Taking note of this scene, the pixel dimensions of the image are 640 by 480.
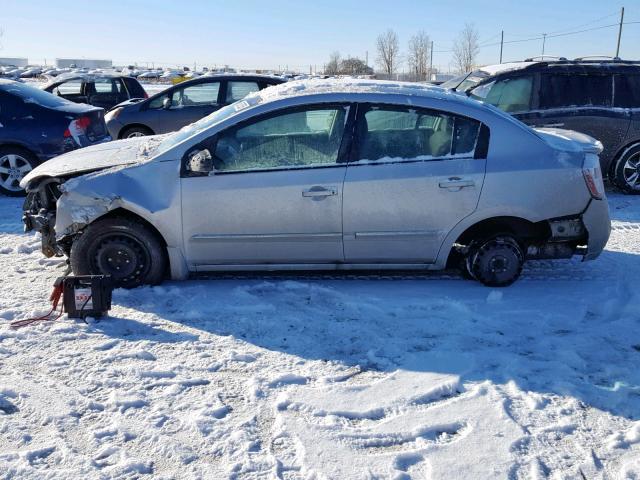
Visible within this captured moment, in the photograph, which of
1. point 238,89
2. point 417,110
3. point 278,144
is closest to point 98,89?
point 238,89

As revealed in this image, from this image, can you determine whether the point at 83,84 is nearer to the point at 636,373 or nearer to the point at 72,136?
the point at 72,136

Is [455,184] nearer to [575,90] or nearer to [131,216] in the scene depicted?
[131,216]

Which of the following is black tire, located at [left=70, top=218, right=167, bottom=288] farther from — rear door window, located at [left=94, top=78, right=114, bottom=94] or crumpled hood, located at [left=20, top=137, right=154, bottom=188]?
rear door window, located at [left=94, top=78, right=114, bottom=94]

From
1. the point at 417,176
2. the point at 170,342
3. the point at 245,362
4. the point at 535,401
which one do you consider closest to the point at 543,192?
the point at 417,176

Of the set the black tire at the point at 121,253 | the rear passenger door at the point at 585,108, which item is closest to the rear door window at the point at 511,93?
the rear passenger door at the point at 585,108

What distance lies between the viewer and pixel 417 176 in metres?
4.70

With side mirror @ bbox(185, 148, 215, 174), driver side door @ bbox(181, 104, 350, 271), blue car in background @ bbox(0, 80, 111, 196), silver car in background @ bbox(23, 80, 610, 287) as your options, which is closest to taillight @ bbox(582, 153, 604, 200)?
silver car in background @ bbox(23, 80, 610, 287)

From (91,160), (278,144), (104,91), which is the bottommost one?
(91,160)

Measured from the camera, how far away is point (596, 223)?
4906 mm

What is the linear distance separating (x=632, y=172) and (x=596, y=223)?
423cm

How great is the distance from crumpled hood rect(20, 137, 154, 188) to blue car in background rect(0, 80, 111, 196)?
305 cm

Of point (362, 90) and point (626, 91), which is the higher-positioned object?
point (626, 91)

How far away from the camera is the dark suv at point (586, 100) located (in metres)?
8.23

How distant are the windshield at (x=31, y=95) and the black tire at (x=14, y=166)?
0.77 metres
